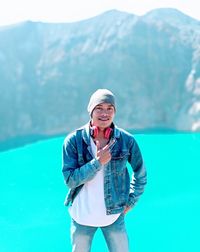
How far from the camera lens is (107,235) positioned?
2.74 m

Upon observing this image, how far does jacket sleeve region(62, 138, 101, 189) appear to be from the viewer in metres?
2.50

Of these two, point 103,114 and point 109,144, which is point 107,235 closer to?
point 109,144

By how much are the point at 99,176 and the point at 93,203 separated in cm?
21

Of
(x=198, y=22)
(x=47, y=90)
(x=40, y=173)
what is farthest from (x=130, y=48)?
Result: (x=40, y=173)

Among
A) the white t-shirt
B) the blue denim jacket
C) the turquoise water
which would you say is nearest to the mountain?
the turquoise water

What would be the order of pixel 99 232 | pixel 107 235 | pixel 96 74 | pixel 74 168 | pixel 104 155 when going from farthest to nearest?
pixel 96 74 → pixel 99 232 → pixel 107 235 → pixel 74 168 → pixel 104 155

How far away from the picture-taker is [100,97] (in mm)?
2559

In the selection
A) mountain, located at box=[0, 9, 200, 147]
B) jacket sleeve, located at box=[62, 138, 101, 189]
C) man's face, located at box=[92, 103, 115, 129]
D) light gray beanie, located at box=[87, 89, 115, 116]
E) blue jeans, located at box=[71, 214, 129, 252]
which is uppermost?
mountain, located at box=[0, 9, 200, 147]

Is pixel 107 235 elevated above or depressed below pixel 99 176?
below

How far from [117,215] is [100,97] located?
0.93m

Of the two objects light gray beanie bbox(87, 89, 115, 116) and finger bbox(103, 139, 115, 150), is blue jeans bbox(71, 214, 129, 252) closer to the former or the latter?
finger bbox(103, 139, 115, 150)

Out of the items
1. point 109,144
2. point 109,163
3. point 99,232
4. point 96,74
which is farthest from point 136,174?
point 96,74

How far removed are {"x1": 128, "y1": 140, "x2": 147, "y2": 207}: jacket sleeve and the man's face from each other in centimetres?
30

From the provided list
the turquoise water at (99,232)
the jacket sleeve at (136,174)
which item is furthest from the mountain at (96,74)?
the jacket sleeve at (136,174)
